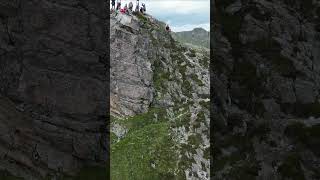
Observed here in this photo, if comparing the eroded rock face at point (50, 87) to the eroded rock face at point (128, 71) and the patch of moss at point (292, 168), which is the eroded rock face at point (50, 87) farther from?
the eroded rock face at point (128, 71)

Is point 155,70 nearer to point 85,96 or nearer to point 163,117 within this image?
point 163,117

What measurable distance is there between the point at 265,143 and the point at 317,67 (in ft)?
26.4

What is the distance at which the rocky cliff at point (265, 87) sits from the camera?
106 feet

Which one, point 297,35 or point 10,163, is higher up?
point 297,35

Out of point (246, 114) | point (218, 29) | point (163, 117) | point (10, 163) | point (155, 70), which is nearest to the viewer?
point (10, 163)

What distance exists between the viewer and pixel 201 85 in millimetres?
83750

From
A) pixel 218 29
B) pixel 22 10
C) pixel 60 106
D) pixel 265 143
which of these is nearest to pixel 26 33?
pixel 22 10

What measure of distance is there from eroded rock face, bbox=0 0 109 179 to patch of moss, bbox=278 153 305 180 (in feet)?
43.4

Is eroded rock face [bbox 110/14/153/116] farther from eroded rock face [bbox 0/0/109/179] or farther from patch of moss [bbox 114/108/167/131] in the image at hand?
eroded rock face [bbox 0/0/109/179]

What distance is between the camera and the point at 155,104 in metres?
75.2

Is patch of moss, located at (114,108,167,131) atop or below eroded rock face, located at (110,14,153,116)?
below

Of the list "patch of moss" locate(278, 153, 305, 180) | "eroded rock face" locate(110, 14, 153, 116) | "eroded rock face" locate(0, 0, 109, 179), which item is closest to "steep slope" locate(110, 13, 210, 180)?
"eroded rock face" locate(110, 14, 153, 116)

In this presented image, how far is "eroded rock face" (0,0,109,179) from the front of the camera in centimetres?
3022

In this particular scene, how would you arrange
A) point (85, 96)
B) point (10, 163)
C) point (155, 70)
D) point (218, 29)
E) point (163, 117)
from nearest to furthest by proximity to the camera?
1. point (10, 163)
2. point (85, 96)
3. point (218, 29)
4. point (163, 117)
5. point (155, 70)
